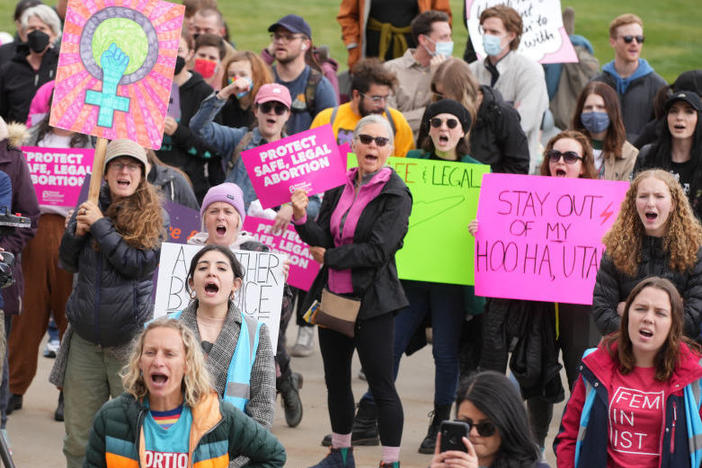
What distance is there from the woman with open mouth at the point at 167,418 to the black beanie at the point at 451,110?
3212mm

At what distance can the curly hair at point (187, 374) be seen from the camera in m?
5.30

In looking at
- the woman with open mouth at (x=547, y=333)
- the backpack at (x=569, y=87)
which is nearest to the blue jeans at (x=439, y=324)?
the woman with open mouth at (x=547, y=333)

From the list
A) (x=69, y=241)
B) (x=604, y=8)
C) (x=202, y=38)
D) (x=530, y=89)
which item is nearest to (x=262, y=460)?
(x=69, y=241)

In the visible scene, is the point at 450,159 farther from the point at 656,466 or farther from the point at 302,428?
the point at 656,466

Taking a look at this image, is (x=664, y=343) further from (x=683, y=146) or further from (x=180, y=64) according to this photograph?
(x=180, y=64)

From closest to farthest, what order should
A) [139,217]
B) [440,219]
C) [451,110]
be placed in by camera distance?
[139,217] < [451,110] < [440,219]

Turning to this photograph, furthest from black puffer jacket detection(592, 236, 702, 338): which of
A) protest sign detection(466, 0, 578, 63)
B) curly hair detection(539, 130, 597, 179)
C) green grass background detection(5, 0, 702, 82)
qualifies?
green grass background detection(5, 0, 702, 82)

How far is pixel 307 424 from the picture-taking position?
29.0 feet

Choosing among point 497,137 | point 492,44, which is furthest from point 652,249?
point 492,44

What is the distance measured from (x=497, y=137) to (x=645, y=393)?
324 centimetres

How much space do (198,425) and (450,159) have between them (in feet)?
11.4

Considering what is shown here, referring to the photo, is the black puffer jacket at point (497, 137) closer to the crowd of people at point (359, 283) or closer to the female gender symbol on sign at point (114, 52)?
the crowd of people at point (359, 283)

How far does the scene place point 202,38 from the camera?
36.3 feet

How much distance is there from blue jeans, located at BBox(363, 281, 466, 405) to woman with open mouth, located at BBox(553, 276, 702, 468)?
237cm
